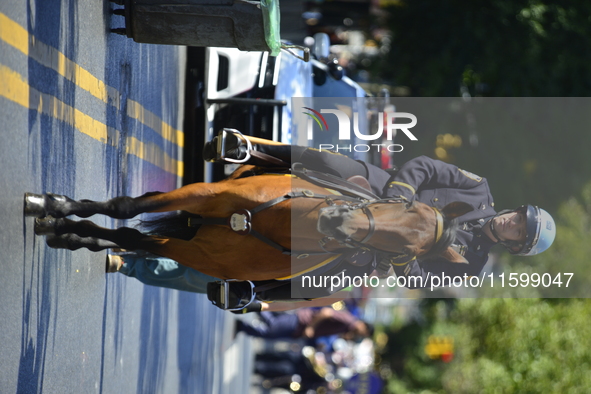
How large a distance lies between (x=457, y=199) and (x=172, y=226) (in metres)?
2.14

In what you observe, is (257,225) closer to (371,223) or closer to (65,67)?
(371,223)

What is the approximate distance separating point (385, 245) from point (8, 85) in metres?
2.55

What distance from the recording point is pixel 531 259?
14.8 ft

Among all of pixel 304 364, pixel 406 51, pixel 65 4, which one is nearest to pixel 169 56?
pixel 65 4

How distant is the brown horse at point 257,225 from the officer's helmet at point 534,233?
0.36m

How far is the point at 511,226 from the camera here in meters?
4.10

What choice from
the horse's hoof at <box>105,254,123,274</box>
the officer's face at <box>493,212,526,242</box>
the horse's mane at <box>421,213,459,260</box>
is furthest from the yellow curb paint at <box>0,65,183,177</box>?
the officer's face at <box>493,212,526,242</box>

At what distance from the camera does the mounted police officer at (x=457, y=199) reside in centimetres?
412

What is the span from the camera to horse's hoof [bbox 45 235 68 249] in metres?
4.44

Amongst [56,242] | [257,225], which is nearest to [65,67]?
[56,242]

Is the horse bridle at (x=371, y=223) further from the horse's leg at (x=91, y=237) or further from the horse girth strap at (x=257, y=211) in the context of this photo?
the horse's leg at (x=91, y=237)

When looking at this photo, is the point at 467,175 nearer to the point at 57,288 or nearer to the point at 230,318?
the point at 57,288

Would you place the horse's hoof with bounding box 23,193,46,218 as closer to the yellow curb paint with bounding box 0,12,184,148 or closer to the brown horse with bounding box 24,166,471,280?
the brown horse with bounding box 24,166,471,280

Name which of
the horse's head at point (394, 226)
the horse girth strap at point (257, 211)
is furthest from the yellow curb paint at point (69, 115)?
the horse's head at point (394, 226)
